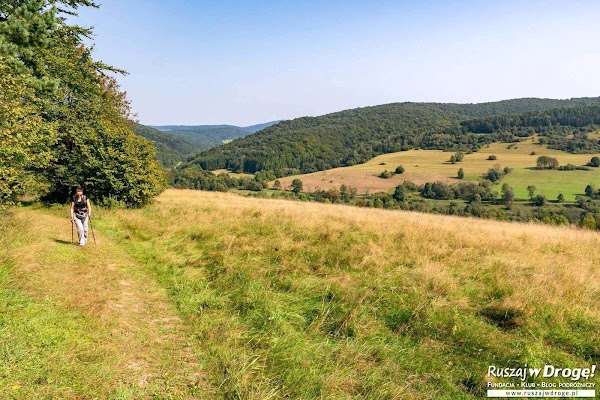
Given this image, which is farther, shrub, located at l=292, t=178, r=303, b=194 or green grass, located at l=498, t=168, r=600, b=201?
shrub, located at l=292, t=178, r=303, b=194

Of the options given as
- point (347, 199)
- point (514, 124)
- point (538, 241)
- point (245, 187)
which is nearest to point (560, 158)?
point (514, 124)

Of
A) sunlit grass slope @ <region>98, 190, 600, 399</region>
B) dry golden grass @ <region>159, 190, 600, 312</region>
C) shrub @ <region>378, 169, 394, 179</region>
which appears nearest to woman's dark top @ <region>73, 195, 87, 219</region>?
sunlit grass slope @ <region>98, 190, 600, 399</region>

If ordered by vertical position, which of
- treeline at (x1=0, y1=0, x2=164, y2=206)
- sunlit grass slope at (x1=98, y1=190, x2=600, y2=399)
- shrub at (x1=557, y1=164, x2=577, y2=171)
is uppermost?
treeline at (x1=0, y1=0, x2=164, y2=206)

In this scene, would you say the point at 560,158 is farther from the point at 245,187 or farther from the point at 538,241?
the point at 538,241

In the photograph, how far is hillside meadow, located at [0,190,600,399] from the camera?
4418mm

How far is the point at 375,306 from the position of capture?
6645 mm

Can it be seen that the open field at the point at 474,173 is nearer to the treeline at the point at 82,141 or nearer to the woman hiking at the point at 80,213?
the treeline at the point at 82,141

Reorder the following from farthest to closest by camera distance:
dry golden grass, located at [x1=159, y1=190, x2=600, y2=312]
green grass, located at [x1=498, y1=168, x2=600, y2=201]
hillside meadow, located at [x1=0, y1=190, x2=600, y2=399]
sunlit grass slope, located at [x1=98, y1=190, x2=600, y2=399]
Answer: green grass, located at [x1=498, y1=168, x2=600, y2=201] < dry golden grass, located at [x1=159, y1=190, x2=600, y2=312] < sunlit grass slope, located at [x1=98, y1=190, x2=600, y2=399] < hillside meadow, located at [x1=0, y1=190, x2=600, y2=399]

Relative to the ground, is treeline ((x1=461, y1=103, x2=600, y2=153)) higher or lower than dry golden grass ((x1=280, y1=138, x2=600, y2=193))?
higher

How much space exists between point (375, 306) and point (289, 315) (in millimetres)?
1871

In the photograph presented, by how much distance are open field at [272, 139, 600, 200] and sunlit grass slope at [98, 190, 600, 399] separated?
79.8m

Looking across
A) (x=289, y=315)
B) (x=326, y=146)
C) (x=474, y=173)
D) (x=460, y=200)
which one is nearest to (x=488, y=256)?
(x=289, y=315)

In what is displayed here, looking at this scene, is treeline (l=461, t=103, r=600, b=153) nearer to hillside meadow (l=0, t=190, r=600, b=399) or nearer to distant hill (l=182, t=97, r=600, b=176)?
distant hill (l=182, t=97, r=600, b=176)

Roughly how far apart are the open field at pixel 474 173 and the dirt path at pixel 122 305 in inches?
3268
